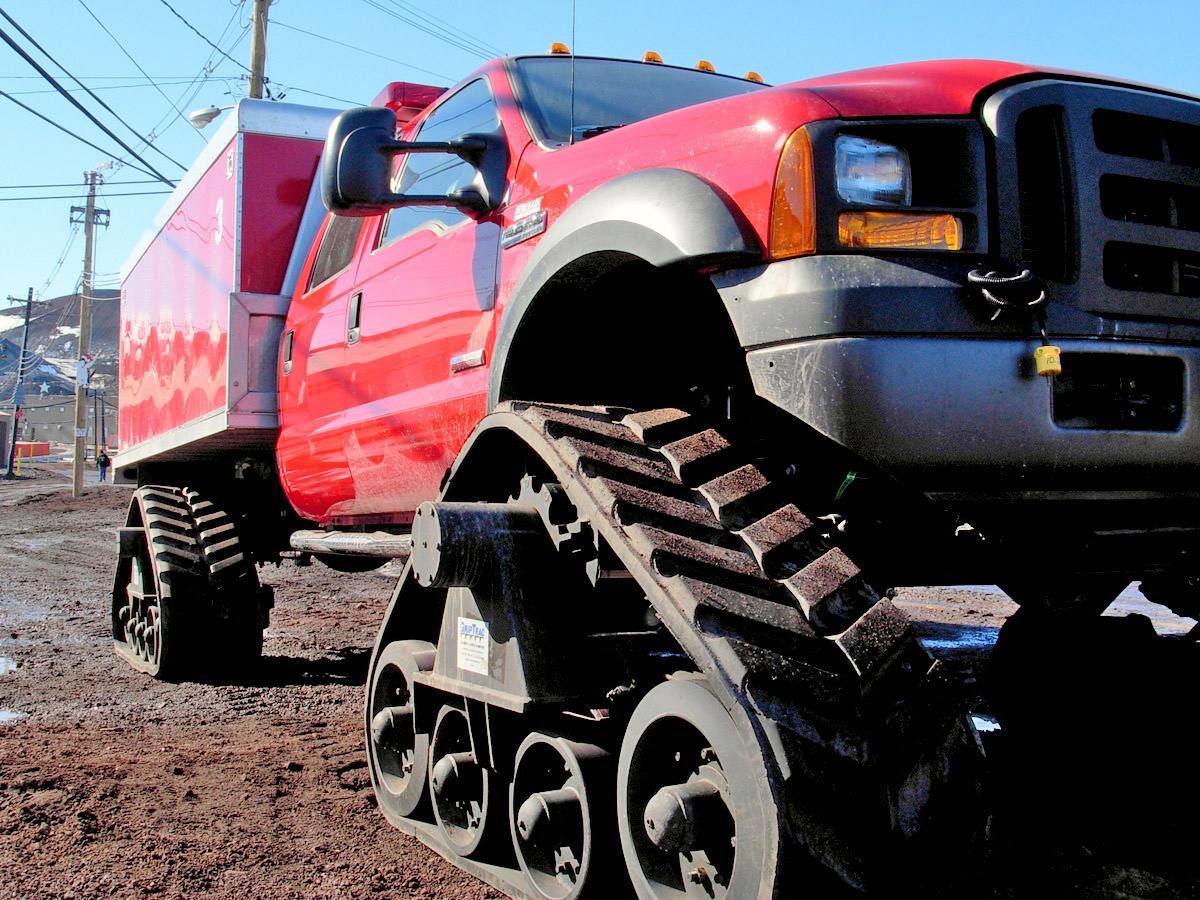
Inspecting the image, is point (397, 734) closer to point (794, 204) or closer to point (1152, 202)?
point (794, 204)

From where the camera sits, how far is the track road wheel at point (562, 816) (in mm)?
2420

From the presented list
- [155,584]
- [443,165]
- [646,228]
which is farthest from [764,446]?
[155,584]

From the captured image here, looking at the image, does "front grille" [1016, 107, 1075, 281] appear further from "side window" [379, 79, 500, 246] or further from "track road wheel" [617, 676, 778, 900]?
"side window" [379, 79, 500, 246]

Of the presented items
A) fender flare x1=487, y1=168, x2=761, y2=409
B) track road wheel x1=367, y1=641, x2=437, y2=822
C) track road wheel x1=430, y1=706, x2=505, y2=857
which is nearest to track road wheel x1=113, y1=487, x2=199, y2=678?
track road wheel x1=367, y1=641, x2=437, y2=822

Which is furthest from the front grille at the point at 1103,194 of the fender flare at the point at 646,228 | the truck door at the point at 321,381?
the truck door at the point at 321,381

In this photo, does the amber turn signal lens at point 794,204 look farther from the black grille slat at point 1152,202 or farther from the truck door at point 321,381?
the truck door at point 321,381

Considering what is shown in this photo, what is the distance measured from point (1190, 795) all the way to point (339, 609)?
23.8 ft

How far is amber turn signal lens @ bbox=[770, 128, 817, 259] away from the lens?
2264mm

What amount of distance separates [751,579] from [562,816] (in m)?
0.78

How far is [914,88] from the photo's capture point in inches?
93.4

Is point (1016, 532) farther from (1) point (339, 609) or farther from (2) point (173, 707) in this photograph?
(1) point (339, 609)

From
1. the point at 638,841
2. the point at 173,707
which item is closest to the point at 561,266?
the point at 638,841

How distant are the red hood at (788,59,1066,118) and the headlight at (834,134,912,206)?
63 mm

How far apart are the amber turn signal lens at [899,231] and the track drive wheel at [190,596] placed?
479 cm
